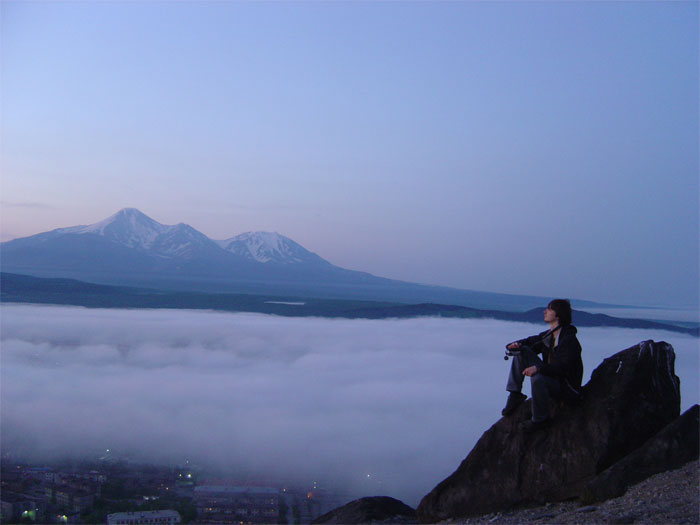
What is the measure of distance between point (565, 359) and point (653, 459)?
1571 millimetres

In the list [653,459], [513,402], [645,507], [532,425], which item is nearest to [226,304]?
[513,402]

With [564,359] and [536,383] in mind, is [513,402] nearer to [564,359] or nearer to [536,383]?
[536,383]

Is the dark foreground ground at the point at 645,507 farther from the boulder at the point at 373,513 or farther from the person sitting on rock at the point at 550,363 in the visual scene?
the boulder at the point at 373,513

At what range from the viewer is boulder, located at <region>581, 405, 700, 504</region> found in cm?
700

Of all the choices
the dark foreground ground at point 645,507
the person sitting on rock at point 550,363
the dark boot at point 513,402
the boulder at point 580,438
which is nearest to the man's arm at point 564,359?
the person sitting on rock at point 550,363

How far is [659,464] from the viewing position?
7.15 metres

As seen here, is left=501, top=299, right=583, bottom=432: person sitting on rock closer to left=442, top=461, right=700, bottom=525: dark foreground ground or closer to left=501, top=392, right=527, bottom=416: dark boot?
left=501, top=392, right=527, bottom=416: dark boot

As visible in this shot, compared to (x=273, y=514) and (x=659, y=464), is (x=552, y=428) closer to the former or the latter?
(x=659, y=464)

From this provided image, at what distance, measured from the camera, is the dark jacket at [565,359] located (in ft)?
24.1

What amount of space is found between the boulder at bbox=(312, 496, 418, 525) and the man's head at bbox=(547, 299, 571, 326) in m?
4.14

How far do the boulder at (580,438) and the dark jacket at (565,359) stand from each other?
0.47 m

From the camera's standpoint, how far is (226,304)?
187 m

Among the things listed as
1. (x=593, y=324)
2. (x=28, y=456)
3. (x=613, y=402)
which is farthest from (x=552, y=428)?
(x=593, y=324)

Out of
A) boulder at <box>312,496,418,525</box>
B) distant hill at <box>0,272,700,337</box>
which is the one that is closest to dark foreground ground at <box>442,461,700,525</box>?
boulder at <box>312,496,418,525</box>
